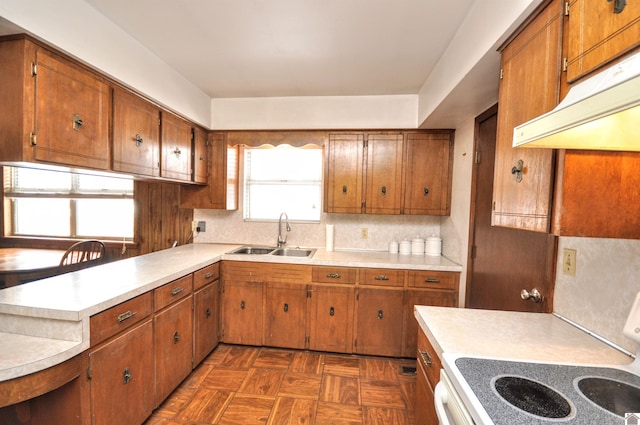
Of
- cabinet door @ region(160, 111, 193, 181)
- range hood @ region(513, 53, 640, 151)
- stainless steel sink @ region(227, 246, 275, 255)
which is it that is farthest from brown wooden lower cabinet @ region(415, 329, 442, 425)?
cabinet door @ region(160, 111, 193, 181)

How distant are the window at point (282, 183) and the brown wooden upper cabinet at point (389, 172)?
0.36 metres

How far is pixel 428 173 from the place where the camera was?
8.86ft

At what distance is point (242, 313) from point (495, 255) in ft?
7.23

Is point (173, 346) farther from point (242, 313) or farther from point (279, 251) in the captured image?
point (279, 251)

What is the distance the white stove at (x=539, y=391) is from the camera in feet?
2.29

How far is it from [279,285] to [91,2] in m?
2.31

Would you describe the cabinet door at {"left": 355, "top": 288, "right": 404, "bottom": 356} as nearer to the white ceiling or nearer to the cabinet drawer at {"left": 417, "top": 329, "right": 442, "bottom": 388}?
the cabinet drawer at {"left": 417, "top": 329, "right": 442, "bottom": 388}

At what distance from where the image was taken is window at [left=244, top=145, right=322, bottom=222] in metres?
3.12

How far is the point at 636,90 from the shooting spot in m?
0.50

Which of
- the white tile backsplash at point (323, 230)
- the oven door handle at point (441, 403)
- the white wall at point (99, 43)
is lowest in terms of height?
the oven door handle at point (441, 403)

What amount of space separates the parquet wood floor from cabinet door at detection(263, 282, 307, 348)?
0.11m

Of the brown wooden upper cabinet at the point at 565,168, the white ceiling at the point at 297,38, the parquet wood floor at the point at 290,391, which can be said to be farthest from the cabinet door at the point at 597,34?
the parquet wood floor at the point at 290,391

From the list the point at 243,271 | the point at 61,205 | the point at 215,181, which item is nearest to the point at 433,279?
the point at 243,271

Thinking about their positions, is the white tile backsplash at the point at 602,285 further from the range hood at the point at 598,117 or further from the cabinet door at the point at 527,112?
the range hood at the point at 598,117
